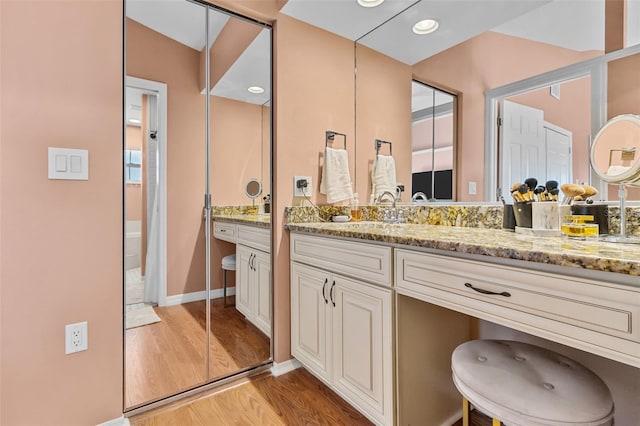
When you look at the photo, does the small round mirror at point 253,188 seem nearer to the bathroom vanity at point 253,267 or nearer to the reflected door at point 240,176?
the reflected door at point 240,176

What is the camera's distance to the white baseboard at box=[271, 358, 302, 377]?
6.22 ft

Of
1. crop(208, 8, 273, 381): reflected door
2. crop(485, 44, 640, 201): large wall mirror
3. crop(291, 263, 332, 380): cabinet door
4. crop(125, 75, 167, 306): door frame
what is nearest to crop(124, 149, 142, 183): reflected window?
crop(125, 75, 167, 306): door frame

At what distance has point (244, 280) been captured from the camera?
1929 mm

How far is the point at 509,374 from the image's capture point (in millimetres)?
1030

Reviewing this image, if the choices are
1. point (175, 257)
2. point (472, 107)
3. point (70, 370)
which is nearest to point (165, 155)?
point (175, 257)

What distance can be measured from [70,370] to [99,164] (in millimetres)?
878

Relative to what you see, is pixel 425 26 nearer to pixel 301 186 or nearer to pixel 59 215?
pixel 301 186

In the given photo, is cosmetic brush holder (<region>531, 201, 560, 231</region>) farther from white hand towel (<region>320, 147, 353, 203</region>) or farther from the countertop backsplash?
white hand towel (<region>320, 147, 353, 203</region>)

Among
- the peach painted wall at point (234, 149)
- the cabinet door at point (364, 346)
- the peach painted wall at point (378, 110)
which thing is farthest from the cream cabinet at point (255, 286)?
the peach painted wall at point (378, 110)

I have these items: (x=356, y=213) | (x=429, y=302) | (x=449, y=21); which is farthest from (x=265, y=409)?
(x=449, y=21)

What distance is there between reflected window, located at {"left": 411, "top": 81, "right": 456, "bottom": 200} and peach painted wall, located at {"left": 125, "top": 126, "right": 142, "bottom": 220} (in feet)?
5.01

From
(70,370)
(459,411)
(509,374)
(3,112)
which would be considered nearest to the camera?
(509,374)

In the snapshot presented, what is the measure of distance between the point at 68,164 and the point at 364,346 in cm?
145

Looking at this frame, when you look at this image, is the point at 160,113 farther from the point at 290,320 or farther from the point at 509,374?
the point at 509,374
